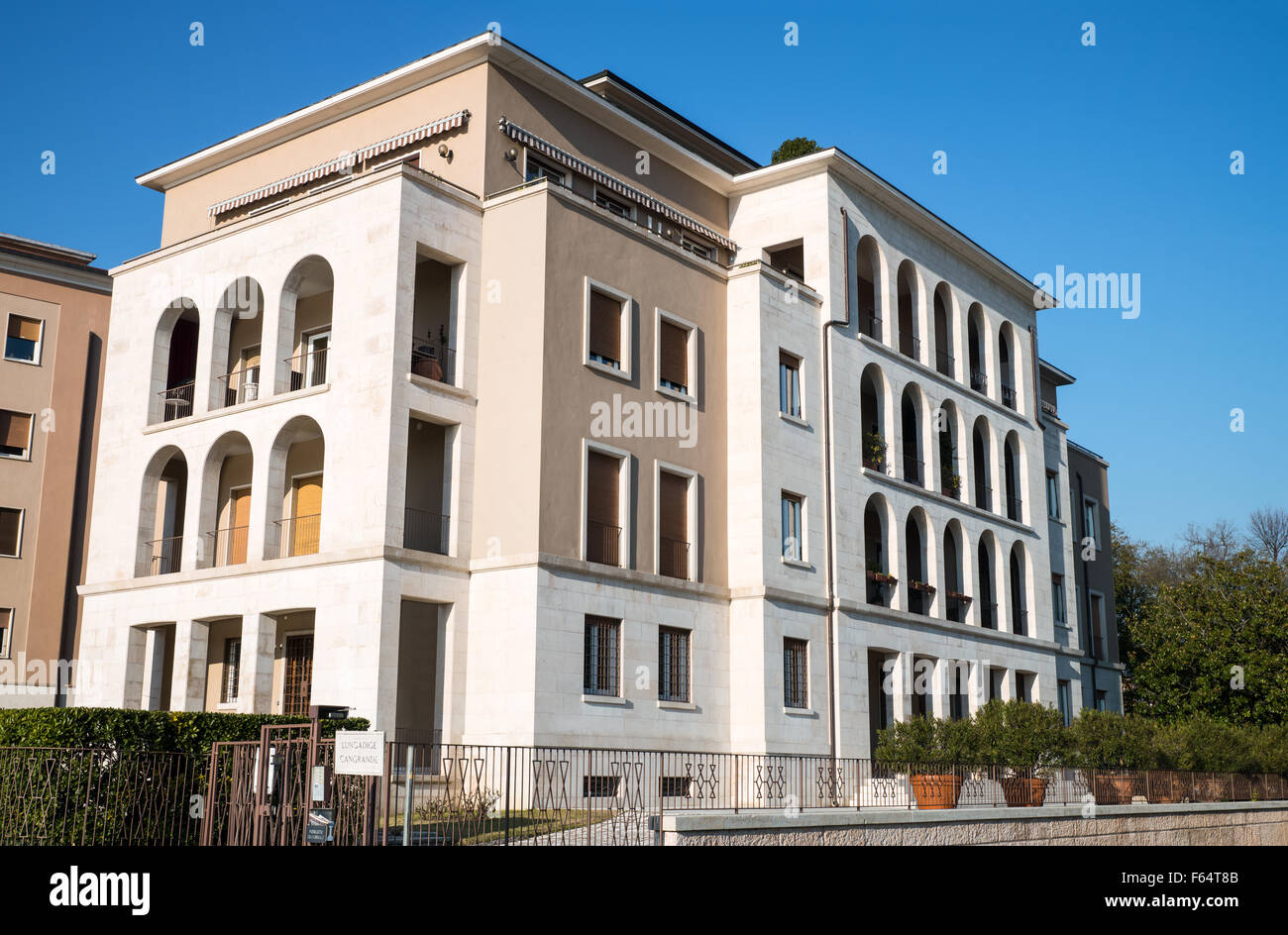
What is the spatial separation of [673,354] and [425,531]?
6724 millimetres

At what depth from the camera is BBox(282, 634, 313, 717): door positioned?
2611cm

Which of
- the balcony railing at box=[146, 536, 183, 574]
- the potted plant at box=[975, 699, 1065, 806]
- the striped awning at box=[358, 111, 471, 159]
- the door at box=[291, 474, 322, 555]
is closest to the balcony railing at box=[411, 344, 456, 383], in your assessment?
the door at box=[291, 474, 322, 555]

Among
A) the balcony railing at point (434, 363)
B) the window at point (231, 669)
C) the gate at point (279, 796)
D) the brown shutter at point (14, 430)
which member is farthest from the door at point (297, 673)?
the brown shutter at point (14, 430)

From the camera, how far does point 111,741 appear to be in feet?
55.6

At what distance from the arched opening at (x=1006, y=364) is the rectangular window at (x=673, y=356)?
14764mm

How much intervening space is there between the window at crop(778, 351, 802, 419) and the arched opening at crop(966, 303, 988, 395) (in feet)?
29.9

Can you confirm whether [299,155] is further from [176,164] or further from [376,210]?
[376,210]

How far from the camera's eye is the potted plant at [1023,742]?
24.7 meters

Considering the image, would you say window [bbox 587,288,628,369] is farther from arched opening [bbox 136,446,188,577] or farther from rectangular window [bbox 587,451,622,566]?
arched opening [bbox 136,446,188,577]

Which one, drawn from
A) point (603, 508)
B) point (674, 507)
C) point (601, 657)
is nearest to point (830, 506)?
point (674, 507)

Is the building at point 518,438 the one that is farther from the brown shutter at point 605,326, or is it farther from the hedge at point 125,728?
the hedge at point 125,728

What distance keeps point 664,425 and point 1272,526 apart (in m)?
51.0

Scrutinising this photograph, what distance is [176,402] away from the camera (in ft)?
93.7
